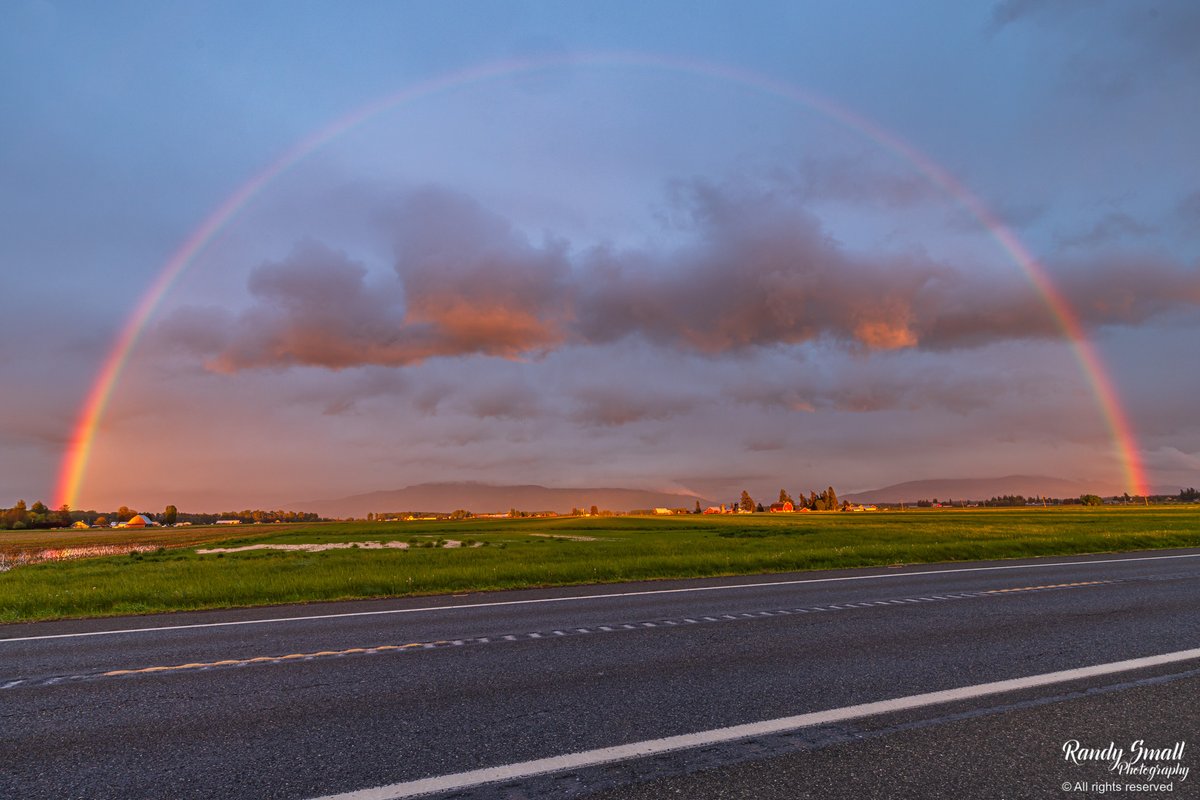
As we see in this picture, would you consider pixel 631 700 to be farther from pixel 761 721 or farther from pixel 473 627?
pixel 473 627

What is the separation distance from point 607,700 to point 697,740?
4.29ft

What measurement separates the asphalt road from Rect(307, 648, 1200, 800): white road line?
0.21 feet

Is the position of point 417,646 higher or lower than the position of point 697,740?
lower

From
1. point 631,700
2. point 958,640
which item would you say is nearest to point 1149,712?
point 958,640

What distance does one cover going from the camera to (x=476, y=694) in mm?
6527

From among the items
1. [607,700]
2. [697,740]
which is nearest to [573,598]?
[607,700]

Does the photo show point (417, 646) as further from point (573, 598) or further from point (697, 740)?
point (573, 598)

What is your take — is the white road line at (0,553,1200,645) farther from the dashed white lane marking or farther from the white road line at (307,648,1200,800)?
the white road line at (307,648,1200,800)

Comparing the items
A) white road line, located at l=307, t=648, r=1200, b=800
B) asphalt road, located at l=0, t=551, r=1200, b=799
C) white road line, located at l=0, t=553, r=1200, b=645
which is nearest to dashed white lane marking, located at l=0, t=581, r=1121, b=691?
asphalt road, located at l=0, t=551, r=1200, b=799

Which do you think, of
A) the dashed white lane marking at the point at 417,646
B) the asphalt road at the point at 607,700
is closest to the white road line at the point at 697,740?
the asphalt road at the point at 607,700

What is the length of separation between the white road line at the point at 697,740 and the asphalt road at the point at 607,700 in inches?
2.5

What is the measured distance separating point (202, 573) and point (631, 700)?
19.8 metres

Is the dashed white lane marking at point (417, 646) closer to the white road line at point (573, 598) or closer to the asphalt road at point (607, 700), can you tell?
the asphalt road at point (607, 700)

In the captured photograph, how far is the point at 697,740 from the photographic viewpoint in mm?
5105
